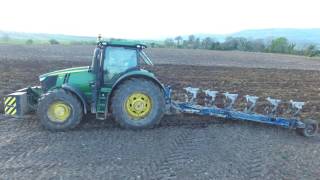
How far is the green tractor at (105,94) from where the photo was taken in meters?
8.91

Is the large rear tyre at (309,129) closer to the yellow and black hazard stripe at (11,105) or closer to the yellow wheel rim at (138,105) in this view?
the yellow wheel rim at (138,105)

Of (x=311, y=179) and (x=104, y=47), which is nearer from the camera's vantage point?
(x=311, y=179)

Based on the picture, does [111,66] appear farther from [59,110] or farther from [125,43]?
[59,110]

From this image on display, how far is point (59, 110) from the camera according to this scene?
29.2ft

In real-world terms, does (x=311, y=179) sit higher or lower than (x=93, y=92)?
lower

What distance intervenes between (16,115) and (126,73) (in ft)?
7.78

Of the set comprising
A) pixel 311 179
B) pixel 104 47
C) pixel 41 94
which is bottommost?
pixel 311 179

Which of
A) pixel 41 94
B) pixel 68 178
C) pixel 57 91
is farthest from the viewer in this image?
pixel 41 94

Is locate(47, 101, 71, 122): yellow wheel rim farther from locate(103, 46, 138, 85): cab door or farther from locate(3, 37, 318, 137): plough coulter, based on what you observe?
locate(103, 46, 138, 85): cab door

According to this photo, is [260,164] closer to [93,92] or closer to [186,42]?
[93,92]

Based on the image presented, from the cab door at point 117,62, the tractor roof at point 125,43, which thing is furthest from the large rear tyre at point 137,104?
the tractor roof at point 125,43

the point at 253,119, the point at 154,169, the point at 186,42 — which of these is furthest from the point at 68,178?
the point at 186,42

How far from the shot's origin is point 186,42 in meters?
69.2

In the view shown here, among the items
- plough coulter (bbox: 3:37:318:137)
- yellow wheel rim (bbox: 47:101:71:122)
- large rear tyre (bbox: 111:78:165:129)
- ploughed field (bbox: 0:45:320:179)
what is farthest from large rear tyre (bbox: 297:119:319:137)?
yellow wheel rim (bbox: 47:101:71:122)
